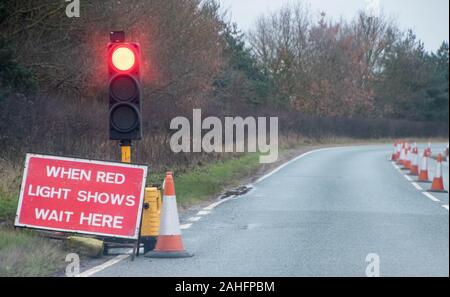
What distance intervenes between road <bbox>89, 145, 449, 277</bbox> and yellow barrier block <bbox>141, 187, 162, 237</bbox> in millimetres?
575

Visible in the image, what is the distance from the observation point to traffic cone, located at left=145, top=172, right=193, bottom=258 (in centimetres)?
1052

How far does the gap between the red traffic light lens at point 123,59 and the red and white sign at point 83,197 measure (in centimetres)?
118

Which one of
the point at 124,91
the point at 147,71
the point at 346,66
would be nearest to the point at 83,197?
the point at 124,91

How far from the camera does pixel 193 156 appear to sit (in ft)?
91.8

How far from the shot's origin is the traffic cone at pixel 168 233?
34.5ft

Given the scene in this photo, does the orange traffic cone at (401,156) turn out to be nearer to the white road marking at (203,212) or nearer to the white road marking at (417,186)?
the white road marking at (417,186)

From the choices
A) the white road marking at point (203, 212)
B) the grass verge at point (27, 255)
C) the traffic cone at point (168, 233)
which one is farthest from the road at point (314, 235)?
the grass verge at point (27, 255)

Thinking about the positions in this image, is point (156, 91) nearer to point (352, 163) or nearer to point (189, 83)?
point (189, 83)

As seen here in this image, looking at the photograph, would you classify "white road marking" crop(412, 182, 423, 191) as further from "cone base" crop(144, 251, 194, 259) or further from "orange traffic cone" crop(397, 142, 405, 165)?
"cone base" crop(144, 251, 194, 259)

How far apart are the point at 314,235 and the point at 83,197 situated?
3757 millimetres

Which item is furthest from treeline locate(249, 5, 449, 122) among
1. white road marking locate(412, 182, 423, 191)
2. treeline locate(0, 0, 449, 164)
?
white road marking locate(412, 182, 423, 191)

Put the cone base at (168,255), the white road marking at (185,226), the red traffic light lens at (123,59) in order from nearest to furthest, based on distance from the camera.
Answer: the red traffic light lens at (123,59), the cone base at (168,255), the white road marking at (185,226)

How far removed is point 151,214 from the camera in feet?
36.1
